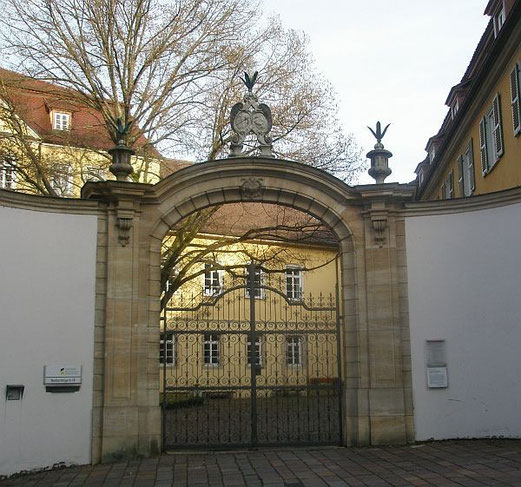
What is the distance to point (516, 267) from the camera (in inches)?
436

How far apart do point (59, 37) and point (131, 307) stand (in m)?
10.4

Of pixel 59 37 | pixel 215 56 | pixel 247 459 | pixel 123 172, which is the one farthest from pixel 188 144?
pixel 247 459

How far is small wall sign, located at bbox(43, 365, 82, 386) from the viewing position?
10055mm

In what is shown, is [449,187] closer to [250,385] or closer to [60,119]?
[60,119]

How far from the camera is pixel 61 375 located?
10.1m

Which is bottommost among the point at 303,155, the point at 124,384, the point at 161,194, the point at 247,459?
the point at 247,459

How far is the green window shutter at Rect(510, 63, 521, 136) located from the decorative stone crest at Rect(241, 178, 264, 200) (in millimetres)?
6755

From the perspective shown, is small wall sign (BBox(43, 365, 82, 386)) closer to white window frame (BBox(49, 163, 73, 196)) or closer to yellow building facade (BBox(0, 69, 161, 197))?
yellow building facade (BBox(0, 69, 161, 197))

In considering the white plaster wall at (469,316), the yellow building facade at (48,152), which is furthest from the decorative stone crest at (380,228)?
the yellow building facade at (48,152)

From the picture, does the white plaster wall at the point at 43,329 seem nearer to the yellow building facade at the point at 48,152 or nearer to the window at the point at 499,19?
the yellow building facade at the point at 48,152

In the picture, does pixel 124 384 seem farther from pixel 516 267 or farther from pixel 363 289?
pixel 516 267

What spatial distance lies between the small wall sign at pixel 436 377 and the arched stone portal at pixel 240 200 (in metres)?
0.34

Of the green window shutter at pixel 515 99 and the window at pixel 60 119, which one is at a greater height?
the window at pixel 60 119

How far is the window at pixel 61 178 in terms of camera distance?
59.4 ft
